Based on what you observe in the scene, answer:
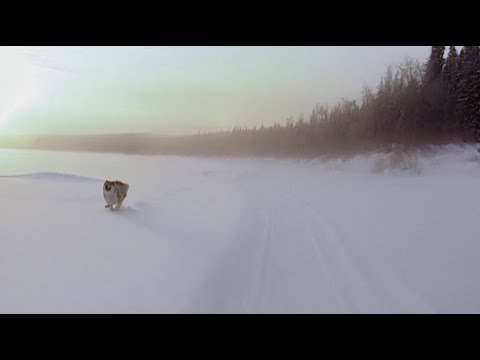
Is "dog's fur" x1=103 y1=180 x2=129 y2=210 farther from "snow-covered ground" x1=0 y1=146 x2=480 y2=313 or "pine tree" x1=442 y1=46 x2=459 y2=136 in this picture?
"pine tree" x1=442 y1=46 x2=459 y2=136

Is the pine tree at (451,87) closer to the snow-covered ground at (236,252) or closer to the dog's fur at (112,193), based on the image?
the snow-covered ground at (236,252)

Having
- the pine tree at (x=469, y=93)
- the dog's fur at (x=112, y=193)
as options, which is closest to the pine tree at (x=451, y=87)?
the pine tree at (x=469, y=93)

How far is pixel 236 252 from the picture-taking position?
5.16 metres

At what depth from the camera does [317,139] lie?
33438 mm

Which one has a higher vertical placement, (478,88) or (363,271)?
(478,88)

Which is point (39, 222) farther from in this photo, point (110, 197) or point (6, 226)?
point (110, 197)

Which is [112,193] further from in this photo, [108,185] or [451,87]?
[451,87]

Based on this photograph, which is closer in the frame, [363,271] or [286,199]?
[363,271]

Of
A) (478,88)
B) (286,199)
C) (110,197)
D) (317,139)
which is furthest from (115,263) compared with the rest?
(317,139)

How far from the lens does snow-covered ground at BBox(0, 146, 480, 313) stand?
134 inches

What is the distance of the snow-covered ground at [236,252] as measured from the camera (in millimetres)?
3396

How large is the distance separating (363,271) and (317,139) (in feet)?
100

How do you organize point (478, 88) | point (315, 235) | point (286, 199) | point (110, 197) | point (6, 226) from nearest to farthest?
1. point (6, 226)
2. point (315, 235)
3. point (110, 197)
4. point (286, 199)
5. point (478, 88)

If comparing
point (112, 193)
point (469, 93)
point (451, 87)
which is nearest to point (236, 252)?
point (112, 193)
